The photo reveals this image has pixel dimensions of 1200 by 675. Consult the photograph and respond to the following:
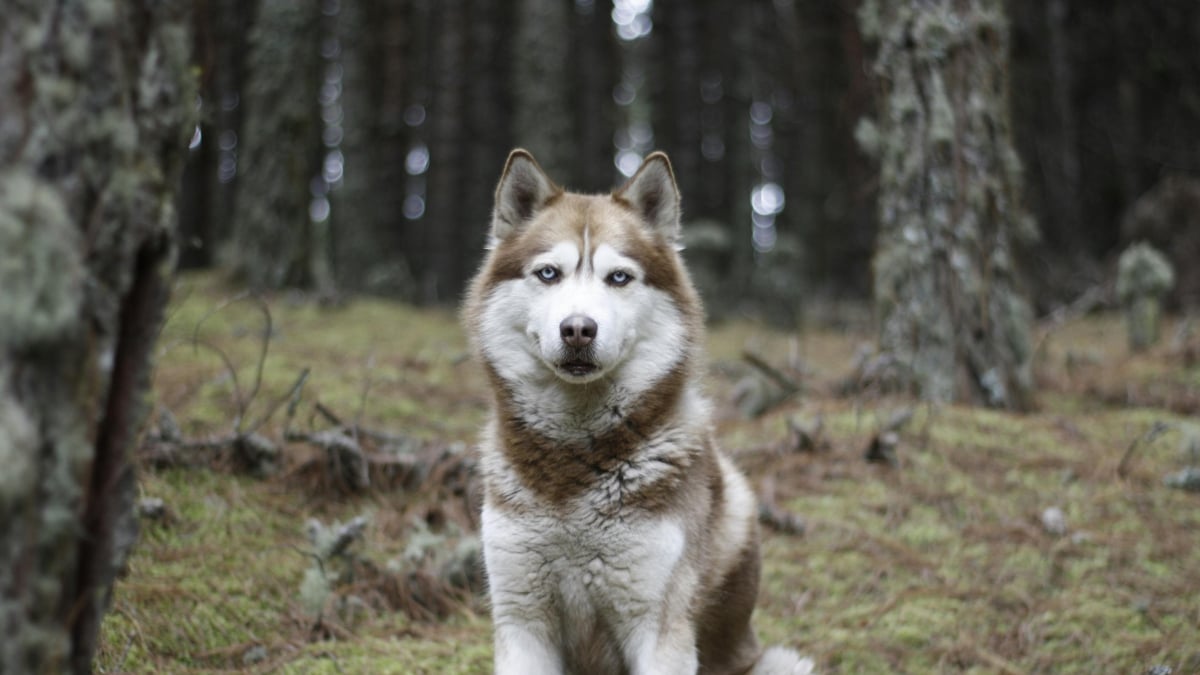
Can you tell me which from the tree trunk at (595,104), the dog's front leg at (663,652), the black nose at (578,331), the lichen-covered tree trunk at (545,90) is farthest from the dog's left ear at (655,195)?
the tree trunk at (595,104)

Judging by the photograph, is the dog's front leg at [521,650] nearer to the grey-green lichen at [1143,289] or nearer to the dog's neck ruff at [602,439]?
the dog's neck ruff at [602,439]

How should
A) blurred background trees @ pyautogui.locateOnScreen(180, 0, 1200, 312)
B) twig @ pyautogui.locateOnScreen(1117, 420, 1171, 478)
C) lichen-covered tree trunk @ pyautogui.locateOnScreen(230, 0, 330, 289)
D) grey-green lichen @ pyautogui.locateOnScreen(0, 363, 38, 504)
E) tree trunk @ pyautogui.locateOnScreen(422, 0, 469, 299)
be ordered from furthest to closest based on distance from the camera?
tree trunk @ pyautogui.locateOnScreen(422, 0, 469, 299) → blurred background trees @ pyautogui.locateOnScreen(180, 0, 1200, 312) → lichen-covered tree trunk @ pyautogui.locateOnScreen(230, 0, 330, 289) → twig @ pyautogui.locateOnScreen(1117, 420, 1171, 478) → grey-green lichen @ pyautogui.locateOnScreen(0, 363, 38, 504)

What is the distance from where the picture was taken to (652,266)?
3627mm

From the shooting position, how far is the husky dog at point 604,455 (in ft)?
10.2

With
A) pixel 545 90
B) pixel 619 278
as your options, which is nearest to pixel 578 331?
pixel 619 278

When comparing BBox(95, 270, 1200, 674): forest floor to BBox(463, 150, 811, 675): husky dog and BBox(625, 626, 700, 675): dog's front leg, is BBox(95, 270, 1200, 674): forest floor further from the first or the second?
BBox(625, 626, 700, 675): dog's front leg

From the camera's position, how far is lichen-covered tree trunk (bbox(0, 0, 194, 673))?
1795 millimetres

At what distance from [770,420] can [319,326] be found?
4.14 m

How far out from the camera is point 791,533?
5.02 metres

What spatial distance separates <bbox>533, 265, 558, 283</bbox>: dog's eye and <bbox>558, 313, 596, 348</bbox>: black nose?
37 cm

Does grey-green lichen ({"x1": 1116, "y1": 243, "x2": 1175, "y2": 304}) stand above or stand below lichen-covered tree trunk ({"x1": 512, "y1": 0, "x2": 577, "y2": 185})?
below

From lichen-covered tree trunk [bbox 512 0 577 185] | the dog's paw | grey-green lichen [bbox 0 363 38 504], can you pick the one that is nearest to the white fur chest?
the dog's paw

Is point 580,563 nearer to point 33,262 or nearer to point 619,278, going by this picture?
point 619,278

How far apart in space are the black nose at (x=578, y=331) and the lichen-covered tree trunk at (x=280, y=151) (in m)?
6.34
